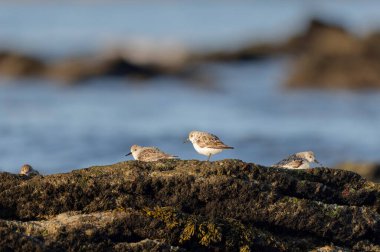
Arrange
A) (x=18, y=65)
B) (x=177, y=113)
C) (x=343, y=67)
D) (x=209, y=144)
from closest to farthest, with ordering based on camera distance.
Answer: (x=209, y=144)
(x=177, y=113)
(x=343, y=67)
(x=18, y=65)

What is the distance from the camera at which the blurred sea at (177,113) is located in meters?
25.8

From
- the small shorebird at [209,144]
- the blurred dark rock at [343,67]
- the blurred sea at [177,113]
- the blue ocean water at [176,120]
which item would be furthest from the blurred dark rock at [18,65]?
the small shorebird at [209,144]

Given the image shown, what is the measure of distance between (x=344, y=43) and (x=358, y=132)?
46.6 feet

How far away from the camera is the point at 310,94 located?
3762 cm

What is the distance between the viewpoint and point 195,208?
8117 mm

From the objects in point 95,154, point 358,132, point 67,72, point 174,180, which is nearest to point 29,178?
point 174,180

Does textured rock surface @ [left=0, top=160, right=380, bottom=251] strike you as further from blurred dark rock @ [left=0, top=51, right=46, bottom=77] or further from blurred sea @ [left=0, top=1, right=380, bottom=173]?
blurred dark rock @ [left=0, top=51, right=46, bottom=77]

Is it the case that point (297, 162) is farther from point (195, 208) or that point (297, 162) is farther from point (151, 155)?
point (195, 208)

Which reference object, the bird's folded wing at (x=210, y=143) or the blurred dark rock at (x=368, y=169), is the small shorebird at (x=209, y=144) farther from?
the blurred dark rock at (x=368, y=169)

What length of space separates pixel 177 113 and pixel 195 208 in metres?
25.9

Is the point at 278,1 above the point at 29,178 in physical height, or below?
above

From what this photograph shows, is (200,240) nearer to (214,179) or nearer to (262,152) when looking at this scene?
(214,179)

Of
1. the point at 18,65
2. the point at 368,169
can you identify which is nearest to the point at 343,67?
the point at 18,65

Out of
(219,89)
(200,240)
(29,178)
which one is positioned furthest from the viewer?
(219,89)
